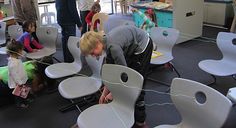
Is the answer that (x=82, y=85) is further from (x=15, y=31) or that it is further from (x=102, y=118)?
(x=15, y=31)

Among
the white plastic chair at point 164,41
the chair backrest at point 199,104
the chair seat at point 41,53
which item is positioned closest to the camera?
the chair backrest at point 199,104

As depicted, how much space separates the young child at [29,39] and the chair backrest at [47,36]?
0.27 feet

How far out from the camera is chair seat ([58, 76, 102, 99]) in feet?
7.77

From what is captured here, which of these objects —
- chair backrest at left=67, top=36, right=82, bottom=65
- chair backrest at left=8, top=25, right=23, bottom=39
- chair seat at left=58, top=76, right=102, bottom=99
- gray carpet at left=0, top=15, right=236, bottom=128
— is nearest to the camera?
chair seat at left=58, top=76, right=102, bottom=99

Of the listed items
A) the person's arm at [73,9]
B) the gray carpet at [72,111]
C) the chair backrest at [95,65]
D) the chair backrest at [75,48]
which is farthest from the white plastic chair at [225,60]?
the person's arm at [73,9]

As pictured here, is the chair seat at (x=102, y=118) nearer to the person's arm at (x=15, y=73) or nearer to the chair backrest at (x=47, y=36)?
the person's arm at (x=15, y=73)

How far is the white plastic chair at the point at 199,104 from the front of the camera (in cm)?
149

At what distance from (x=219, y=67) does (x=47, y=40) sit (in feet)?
8.08

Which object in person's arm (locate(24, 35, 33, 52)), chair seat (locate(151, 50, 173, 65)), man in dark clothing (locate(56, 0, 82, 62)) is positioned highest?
man in dark clothing (locate(56, 0, 82, 62))

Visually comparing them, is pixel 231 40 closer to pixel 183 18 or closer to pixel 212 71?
pixel 212 71

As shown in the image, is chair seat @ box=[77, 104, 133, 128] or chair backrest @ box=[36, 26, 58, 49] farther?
chair backrest @ box=[36, 26, 58, 49]

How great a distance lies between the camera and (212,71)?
276 cm

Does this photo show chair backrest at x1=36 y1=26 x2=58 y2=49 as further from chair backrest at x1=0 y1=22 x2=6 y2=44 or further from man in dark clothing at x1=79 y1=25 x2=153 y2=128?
man in dark clothing at x1=79 y1=25 x2=153 y2=128

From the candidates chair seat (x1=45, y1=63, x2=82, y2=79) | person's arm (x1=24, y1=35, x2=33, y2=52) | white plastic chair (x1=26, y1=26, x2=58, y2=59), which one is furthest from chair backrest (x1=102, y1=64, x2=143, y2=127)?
person's arm (x1=24, y1=35, x2=33, y2=52)
